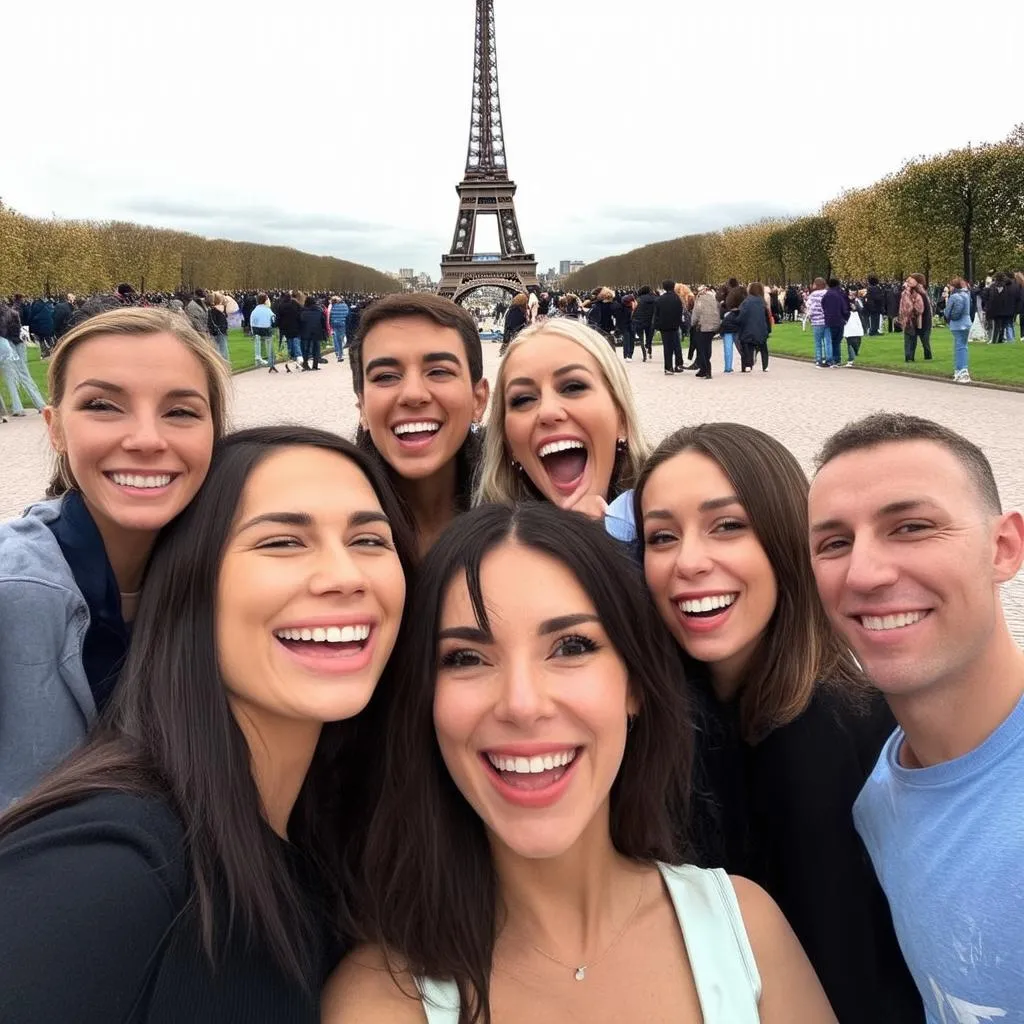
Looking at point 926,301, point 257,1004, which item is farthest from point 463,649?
point 926,301

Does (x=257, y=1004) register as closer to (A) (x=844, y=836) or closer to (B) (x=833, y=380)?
(A) (x=844, y=836)

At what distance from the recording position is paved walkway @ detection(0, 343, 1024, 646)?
1018cm

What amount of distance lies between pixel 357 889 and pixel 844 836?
1.18 metres

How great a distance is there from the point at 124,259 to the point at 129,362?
194 feet

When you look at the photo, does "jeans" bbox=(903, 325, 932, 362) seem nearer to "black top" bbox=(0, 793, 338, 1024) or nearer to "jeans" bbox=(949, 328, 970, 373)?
"jeans" bbox=(949, 328, 970, 373)

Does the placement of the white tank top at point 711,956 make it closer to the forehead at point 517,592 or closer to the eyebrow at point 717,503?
the forehead at point 517,592

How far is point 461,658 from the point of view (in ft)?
6.46

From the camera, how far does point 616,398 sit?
3662mm

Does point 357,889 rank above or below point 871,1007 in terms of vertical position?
above

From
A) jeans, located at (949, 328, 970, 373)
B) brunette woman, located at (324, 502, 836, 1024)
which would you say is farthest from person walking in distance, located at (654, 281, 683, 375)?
brunette woman, located at (324, 502, 836, 1024)

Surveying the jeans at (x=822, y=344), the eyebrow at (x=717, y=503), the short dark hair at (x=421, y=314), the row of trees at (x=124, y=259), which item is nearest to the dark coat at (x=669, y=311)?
the jeans at (x=822, y=344)

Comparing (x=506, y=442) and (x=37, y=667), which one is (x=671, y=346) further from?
(x=37, y=667)

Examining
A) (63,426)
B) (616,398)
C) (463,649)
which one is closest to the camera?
(463,649)

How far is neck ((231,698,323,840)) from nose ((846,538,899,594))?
124cm
